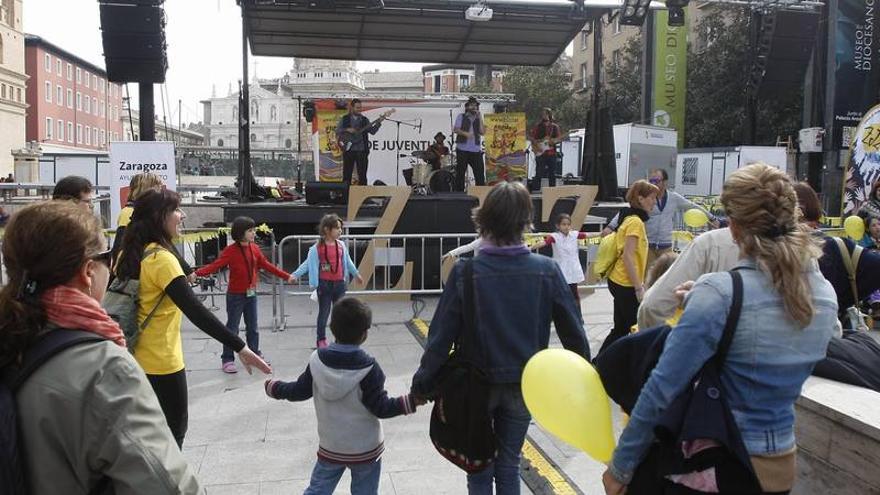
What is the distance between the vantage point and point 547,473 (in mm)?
4496

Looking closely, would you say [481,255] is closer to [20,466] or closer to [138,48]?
[20,466]

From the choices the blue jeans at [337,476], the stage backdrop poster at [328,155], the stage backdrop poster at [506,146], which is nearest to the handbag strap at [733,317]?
the blue jeans at [337,476]

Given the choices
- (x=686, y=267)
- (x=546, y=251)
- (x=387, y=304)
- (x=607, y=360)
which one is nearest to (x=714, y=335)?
(x=607, y=360)

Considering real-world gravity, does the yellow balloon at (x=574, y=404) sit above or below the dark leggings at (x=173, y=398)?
above

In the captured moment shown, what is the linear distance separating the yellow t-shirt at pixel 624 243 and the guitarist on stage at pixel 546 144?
1070 cm

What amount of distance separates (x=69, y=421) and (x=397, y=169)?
16.4 m

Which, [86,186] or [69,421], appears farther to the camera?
[86,186]

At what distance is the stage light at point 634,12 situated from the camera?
13406 mm

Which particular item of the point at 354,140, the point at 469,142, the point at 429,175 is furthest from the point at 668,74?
the point at 354,140

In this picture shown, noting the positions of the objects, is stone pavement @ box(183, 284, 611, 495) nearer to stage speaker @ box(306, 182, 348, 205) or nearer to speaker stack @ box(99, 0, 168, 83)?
speaker stack @ box(99, 0, 168, 83)

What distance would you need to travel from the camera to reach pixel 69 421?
1.61 meters

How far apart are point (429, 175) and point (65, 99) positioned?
270ft

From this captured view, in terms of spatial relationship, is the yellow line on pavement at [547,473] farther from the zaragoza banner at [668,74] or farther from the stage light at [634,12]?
the zaragoza banner at [668,74]

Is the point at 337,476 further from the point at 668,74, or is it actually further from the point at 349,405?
the point at 668,74
